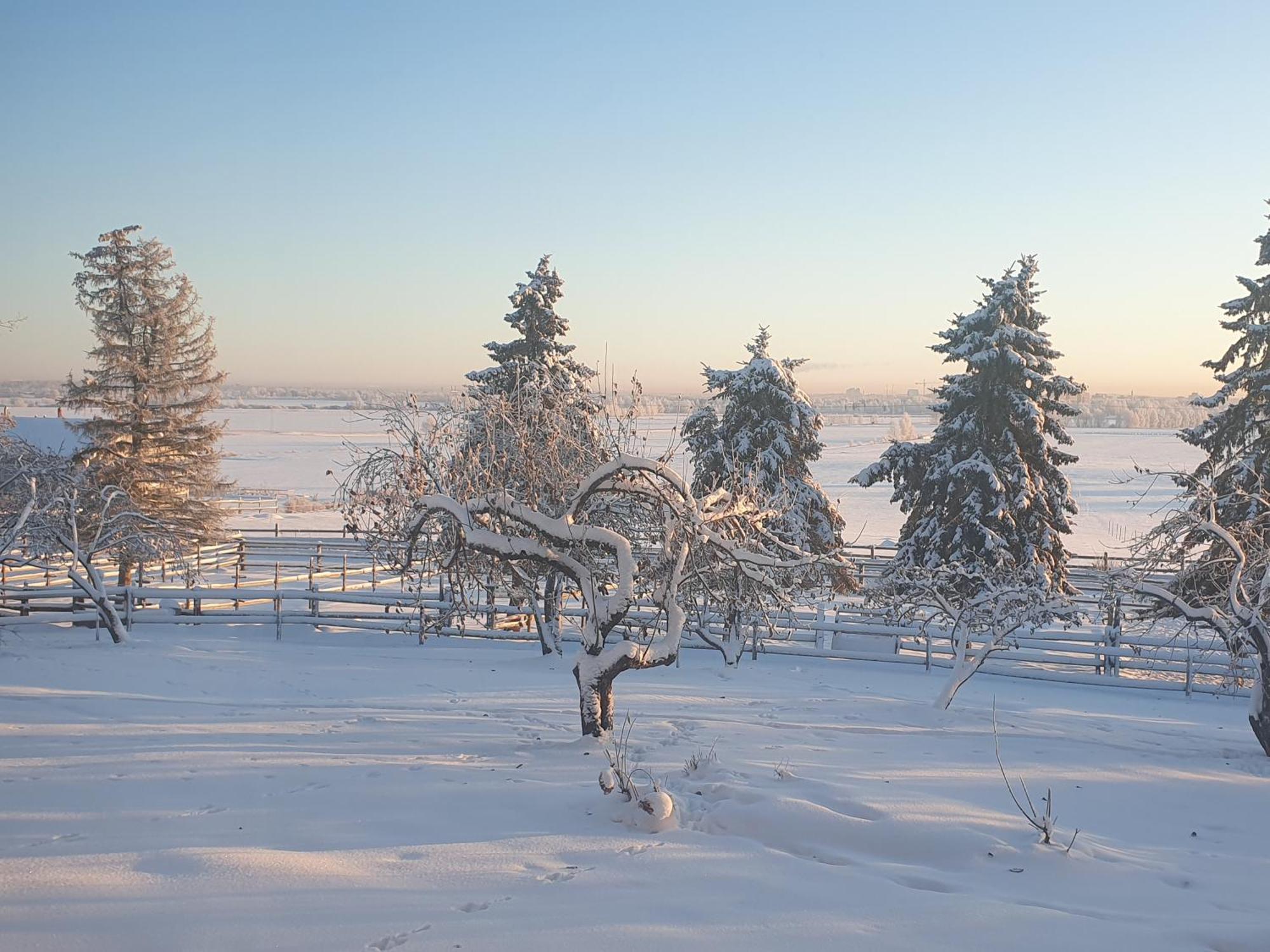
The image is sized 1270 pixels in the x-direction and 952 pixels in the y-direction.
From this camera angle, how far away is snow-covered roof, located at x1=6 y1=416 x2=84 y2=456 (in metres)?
27.9

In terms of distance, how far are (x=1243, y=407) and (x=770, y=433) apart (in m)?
10.6

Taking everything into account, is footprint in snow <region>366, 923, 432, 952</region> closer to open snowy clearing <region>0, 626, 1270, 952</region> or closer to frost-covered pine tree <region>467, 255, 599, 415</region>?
open snowy clearing <region>0, 626, 1270, 952</region>

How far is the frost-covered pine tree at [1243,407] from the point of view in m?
19.0

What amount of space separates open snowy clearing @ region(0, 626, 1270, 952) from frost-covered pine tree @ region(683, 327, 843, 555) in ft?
30.9

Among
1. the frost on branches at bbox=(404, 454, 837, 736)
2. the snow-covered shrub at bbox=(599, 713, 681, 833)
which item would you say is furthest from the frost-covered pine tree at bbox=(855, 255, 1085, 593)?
the snow-covered shrub at bbox=(599, 713, 681, 833)

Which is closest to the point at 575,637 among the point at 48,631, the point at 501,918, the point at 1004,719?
the point at 1004,719

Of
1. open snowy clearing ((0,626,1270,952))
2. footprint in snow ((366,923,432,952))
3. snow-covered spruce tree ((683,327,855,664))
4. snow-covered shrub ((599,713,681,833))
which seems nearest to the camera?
footprint in snow ((366,923,432,952))

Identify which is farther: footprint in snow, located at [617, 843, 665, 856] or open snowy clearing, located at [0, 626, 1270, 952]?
footprint in snow, located at [617, 843, 665, 856]

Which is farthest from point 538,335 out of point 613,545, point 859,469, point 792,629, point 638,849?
point 859,469

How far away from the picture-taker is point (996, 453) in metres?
21.7

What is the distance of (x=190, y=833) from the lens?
22.2 ft

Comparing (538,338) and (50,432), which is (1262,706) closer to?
(538,338)

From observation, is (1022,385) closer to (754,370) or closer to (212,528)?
(754,370)

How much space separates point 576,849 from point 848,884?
6.35ft
